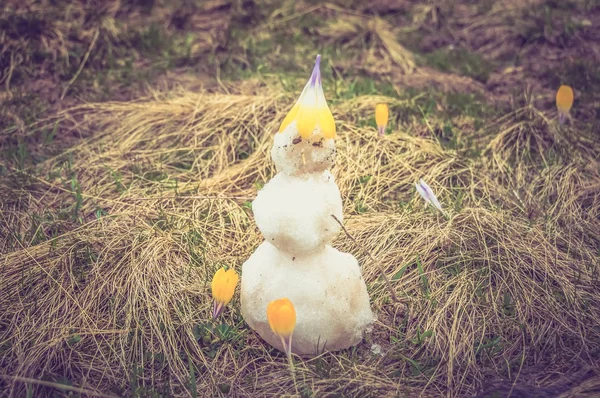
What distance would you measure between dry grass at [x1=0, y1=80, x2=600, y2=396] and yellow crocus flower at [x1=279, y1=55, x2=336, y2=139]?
791mm

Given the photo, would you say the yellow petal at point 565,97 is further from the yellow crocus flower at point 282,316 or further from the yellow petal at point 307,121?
the yellow crocus flower at point 282,316

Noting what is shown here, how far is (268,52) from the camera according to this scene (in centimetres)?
460

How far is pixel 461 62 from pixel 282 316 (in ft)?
10.2

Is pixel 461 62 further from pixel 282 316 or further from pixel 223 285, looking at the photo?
pixel 282 316

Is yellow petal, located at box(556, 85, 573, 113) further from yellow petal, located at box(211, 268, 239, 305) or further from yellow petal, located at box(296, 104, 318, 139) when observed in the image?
yellow petal, located at box(211, 268, 239, 305)

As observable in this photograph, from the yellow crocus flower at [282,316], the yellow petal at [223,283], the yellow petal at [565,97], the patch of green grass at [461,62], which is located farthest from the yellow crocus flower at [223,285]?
the patch of green grass at [461,62]

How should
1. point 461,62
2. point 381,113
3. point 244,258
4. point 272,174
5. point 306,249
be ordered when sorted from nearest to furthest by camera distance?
1. point 306,249
2. point 244,258
3. point 381,113
4. point 272,174
5. point 461,62

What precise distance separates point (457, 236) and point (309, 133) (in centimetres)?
106

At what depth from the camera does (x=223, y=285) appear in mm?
2221

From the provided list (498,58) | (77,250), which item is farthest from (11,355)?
(498,58)

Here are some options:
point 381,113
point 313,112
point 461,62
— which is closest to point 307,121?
point 313,112

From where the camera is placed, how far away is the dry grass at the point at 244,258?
7.39 feet

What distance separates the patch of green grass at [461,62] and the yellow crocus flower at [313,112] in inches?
102

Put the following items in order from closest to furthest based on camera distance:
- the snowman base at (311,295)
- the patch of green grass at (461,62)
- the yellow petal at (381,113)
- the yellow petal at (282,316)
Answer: the yellow petal at (282,316) < the snowman base at (311,295) < the yellow petal at (381,113) < the patch of green grass at (461,62)
